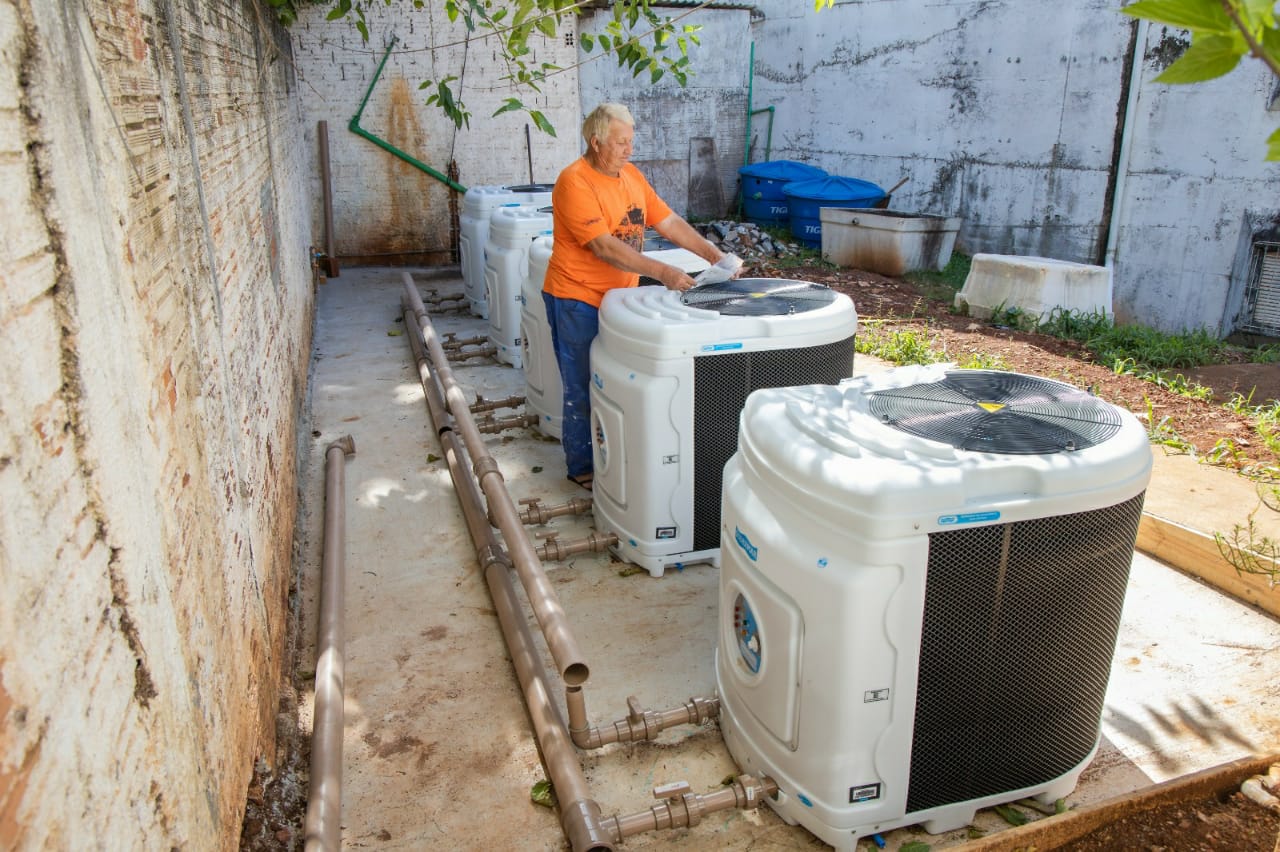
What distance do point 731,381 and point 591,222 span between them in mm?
1108

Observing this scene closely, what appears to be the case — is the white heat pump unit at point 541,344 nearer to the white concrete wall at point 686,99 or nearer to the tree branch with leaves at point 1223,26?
the tree branch with leaves at point 1223,26

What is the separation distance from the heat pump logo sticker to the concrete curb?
0.26 m

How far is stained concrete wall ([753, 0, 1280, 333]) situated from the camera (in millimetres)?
7996

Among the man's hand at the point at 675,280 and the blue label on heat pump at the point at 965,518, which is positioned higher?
the man's hand at the point at 675,280

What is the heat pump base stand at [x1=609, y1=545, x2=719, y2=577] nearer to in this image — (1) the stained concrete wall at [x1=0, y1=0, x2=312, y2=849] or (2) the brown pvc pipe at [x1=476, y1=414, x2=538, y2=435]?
(1) the stained concrete wall at [x1=0, y1=0, x2=312, y2=849]

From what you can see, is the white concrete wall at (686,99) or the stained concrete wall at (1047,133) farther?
the white concrete wall at (686,99)

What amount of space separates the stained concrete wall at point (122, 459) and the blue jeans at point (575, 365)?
5.43 feet

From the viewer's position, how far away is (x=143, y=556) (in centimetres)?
167

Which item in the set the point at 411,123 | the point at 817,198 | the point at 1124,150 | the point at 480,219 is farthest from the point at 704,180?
the point at 480,219

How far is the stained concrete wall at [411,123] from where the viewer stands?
10.4 metres

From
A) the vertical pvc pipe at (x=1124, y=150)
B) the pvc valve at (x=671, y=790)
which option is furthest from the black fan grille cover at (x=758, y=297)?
the vertical pvc pipe at (x=1124, y=150)

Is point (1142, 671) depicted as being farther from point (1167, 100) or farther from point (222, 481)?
point (1167, 100)

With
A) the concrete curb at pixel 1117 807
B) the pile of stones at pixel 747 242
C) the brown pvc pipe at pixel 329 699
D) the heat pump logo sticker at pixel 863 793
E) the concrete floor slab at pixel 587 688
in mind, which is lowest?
the concrete floor slab at pixel 587 688

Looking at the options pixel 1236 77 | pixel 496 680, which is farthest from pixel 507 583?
pixel 1236 77
